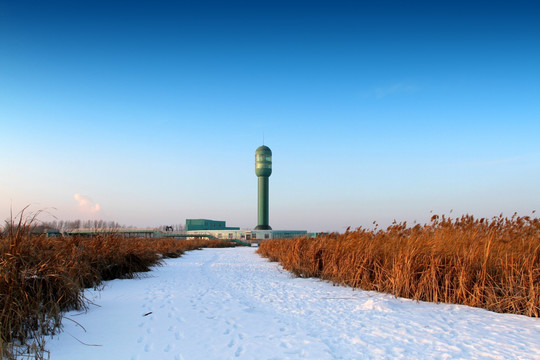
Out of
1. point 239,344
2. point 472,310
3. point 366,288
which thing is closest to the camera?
point 239,344

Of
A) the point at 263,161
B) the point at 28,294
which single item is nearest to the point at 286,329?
the point at 28,294

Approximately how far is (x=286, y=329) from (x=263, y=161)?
220 ft

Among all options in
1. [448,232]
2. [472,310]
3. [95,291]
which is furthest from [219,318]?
[448,232]

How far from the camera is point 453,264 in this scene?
18.8 ft

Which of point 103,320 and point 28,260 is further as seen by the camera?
point 103,320

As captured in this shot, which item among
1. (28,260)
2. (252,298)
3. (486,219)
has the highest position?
(486,219)

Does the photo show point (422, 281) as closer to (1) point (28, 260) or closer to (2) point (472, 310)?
(2) point (472, 310)

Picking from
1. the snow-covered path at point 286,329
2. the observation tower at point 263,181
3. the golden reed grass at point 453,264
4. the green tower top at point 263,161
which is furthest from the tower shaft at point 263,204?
the snow-covered path at point 286,329

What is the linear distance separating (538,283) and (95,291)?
23.4 ft

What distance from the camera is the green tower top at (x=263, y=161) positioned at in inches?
2783

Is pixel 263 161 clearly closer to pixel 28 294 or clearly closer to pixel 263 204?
pixel 263 204

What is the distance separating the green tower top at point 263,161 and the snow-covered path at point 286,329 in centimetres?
6421

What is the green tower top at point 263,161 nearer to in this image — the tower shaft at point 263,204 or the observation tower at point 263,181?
the observation tower at point 263,181

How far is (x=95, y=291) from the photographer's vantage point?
644cm
